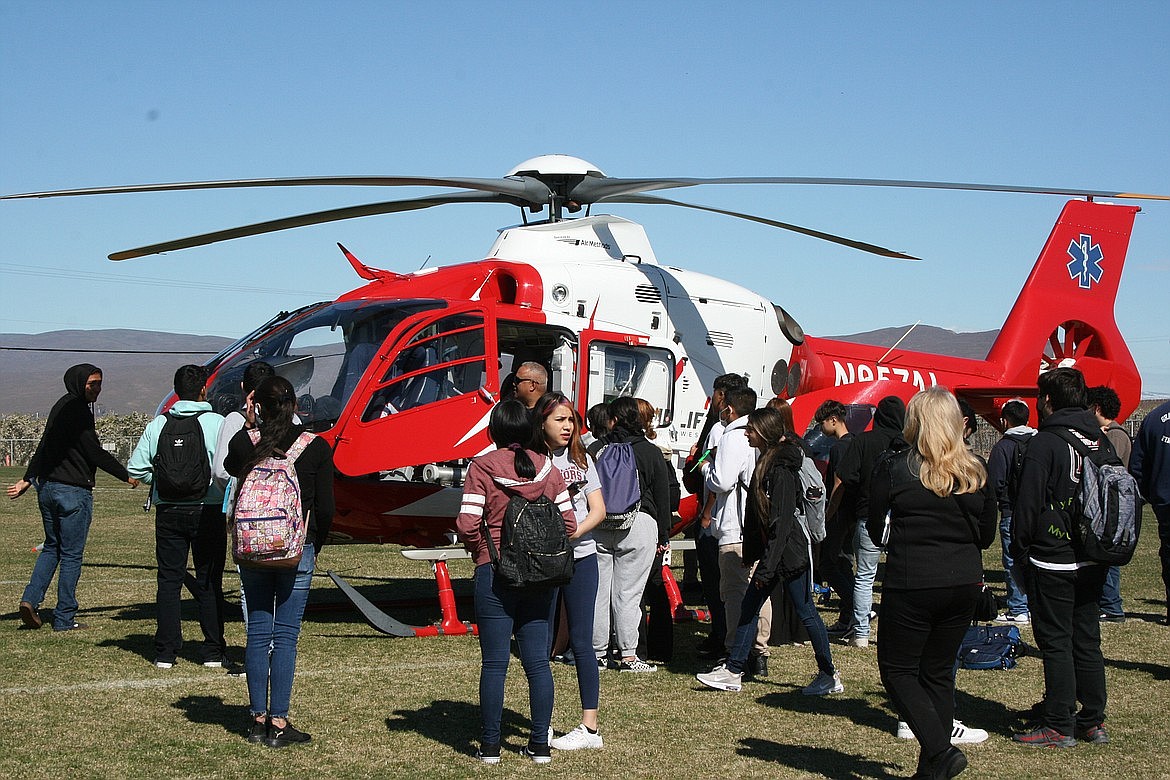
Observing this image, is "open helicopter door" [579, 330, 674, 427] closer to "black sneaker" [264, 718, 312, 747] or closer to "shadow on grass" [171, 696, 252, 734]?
"shadow on grass" [171, 696, 252, 734]

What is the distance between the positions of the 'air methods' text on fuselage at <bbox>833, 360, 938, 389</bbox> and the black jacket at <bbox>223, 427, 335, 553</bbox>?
7485mm

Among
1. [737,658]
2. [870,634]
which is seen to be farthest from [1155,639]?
[737,658]

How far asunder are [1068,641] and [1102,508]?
0.69 m

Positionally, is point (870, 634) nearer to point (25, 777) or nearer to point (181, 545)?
point (181, 545)

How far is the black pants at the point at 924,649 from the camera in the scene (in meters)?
4.68

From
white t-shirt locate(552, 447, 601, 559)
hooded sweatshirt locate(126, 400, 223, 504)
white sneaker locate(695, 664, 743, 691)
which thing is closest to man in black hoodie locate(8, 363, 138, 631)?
hooded sweatshirt locate(126, 400, 223, 504)

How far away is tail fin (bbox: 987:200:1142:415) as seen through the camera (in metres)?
13.9

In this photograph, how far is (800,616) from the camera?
21.8 ft

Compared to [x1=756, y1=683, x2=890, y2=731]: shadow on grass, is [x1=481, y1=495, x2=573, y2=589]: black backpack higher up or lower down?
higher up

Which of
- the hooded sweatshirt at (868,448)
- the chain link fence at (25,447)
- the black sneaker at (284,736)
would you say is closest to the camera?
the black sneaker at (284,736)

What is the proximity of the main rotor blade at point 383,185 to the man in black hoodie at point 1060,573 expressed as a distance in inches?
213

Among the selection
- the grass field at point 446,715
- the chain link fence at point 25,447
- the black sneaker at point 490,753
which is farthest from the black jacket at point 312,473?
the chain link fence at point 25,447

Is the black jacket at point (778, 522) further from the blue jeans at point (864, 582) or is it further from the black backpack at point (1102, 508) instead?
the blue jeans at point (864, 582)

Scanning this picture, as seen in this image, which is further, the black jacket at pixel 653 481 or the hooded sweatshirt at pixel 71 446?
the hooded sweatshirt at pixel 71 446
